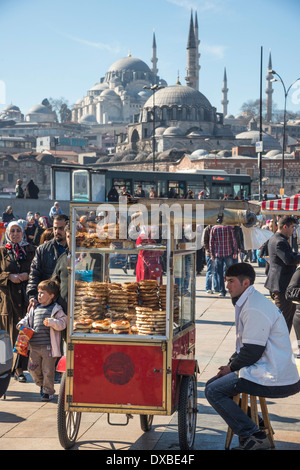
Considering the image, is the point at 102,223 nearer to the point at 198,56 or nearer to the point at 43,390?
the point at 43,390

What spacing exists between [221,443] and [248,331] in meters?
0.99

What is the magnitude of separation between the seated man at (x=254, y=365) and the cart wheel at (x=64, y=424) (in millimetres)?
1006

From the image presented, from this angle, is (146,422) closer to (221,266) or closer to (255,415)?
(255,415)

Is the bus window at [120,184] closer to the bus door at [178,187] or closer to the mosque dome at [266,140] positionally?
the bus door at [178,187]

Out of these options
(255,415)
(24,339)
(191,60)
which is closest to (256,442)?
(255,415)

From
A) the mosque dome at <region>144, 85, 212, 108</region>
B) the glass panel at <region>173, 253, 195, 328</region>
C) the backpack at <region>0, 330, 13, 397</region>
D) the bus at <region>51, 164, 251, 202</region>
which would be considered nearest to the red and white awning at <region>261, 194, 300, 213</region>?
the glass panel at <region>173, 253, 195, 328</region>

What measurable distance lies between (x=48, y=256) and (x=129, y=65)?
153087 mm

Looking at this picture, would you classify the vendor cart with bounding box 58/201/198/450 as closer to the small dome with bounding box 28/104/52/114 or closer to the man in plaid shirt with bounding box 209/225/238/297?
the man in plaid shirt with bounding box 209/225/238/297

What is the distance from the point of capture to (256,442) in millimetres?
4230

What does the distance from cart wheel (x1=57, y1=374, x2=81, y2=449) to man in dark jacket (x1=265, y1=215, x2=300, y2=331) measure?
127 inches

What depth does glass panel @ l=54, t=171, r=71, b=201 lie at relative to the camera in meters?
22.5

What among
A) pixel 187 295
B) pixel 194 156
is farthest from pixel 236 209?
pixel 194 156

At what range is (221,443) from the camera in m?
4.68

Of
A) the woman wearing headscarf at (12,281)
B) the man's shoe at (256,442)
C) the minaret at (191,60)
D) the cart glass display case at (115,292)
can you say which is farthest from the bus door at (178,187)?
the minaret at (191,60)
